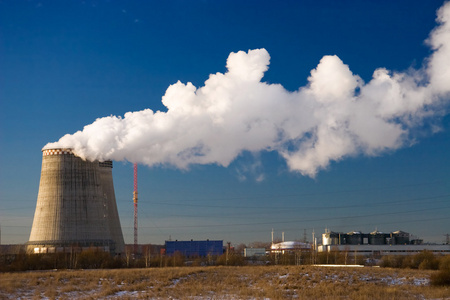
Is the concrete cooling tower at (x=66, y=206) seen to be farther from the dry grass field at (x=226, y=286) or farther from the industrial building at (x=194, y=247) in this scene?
the industrial building at (x=194, y=247)

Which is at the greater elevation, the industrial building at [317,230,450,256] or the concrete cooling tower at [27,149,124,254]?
the concrete cooling tower at [27,149,124,254]

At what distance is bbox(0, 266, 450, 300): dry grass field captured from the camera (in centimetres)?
2370

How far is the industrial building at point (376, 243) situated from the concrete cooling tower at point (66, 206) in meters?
52.0

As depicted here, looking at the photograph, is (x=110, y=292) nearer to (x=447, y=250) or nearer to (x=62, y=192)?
(x=62, y=192)

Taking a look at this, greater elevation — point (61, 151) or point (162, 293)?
point (61, 151)

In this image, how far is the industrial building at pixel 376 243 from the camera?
8962 cm

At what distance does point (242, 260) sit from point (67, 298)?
34.1 metres

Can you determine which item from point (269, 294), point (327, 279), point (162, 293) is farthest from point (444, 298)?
point (162, 293)

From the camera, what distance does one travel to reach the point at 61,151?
158 feet

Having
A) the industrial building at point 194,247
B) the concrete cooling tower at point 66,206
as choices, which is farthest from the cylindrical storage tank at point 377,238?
the concrete cooling tower at point 66,206

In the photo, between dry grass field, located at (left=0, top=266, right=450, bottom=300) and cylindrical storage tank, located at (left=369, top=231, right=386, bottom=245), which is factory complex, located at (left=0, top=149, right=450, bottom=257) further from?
cylindrical storage tank, located at (left=369, top=231, right=386, bottom=245)

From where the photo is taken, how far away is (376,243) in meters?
93.5

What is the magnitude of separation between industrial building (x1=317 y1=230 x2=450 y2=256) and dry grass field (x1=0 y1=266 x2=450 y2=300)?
185 ft

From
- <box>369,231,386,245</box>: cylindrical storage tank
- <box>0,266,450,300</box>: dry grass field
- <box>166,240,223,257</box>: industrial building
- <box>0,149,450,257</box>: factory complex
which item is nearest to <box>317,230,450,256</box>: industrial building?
<box>369,231,386,245</box>: cylindrical storage tank
